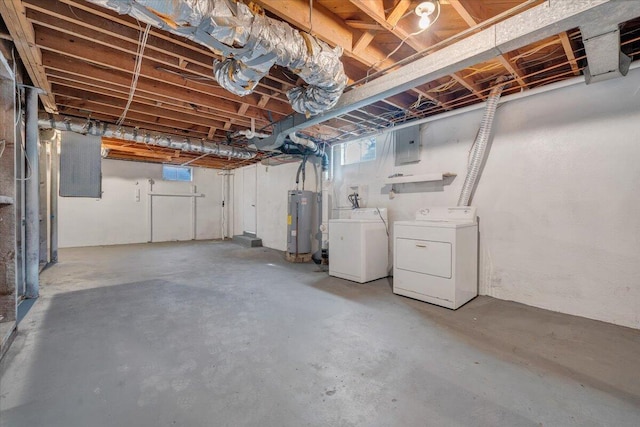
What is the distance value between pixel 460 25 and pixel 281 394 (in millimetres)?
2959

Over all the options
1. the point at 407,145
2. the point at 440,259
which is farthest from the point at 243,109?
the point at 440,259

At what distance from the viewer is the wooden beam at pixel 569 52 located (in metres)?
2.05

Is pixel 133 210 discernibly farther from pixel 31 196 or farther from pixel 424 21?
pixel 424 21

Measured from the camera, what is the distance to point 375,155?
175 inches

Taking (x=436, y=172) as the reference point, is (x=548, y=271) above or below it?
below

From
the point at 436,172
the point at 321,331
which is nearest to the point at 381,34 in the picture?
the point at 436,172

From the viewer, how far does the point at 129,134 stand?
4199 mm

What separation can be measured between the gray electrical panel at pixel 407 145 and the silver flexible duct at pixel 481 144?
794 millimetres

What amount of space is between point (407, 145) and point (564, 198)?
1925 millimetres

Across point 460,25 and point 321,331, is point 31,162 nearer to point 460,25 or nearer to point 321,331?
point 321,331

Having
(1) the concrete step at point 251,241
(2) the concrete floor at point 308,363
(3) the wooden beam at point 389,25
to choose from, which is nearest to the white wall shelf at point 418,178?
(3) the wooden beam at point 389,25

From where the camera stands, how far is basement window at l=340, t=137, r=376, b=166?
4.54 meters

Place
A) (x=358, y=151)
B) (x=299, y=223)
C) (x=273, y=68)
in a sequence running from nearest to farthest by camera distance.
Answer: (x=273, y=68), (x=358, y=151), (x=299, y=223)

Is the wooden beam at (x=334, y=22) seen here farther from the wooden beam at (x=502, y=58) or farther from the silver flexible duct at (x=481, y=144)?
the silver flexible duct at (x=481, y=144)
